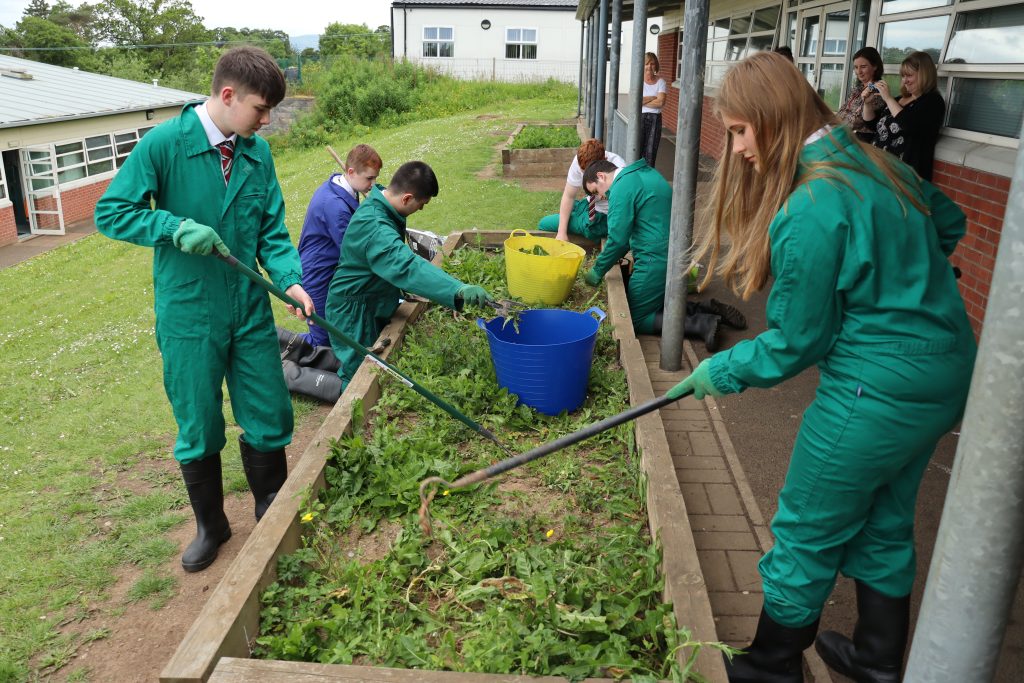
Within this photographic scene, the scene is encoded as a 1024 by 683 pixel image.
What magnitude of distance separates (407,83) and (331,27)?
4033 centimetres

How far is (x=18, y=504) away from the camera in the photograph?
459cm

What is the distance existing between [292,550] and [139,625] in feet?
3.04

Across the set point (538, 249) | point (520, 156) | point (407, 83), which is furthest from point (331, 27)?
point (538, 249)

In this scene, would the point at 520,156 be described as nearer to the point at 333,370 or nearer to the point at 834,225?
the point at 333,370

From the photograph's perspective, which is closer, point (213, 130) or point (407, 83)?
point (213, 130)

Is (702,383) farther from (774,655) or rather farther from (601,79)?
(601,79)

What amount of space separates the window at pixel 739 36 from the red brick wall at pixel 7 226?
1679 centimetres

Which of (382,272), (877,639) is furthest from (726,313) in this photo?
(877,639)

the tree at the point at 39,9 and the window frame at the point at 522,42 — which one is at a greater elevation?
the tree at the point at 39,9

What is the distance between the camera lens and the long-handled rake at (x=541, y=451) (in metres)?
2.72

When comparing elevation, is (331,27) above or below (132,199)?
above

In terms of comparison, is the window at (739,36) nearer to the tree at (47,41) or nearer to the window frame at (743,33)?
the window frame at (743,33)

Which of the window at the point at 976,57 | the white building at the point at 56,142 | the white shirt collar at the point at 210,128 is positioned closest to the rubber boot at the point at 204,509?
the white shirt collar at the point at 210,128

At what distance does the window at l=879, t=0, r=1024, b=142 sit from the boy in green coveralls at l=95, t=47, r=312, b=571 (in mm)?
4355
